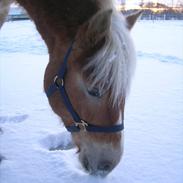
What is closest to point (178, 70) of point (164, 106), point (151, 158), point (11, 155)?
point (164, 106)

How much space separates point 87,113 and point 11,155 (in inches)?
45.1

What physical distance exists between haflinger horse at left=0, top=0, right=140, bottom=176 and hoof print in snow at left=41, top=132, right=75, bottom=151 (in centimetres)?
92

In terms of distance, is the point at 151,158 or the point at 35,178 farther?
the point at 151,158

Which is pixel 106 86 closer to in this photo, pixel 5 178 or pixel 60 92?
pixel 60 92

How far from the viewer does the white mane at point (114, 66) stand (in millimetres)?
1874

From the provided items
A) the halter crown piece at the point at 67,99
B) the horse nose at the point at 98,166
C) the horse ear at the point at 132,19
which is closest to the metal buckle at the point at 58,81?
the halter crown piece at the point at 67,99

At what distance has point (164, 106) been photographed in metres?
4.29

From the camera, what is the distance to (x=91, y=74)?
1.93 meters

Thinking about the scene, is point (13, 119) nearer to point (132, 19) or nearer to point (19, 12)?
point (19, 12)

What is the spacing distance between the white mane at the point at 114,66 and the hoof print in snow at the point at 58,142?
1.32 metres

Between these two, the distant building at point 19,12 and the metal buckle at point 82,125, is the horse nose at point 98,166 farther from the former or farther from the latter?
the distant building at point 19,12

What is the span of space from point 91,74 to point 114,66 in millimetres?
145

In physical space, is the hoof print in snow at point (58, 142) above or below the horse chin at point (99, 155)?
below

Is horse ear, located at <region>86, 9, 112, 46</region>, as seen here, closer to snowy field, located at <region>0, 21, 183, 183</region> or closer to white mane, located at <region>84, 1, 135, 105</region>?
white mane, located at <region>84, 1, 135, 105</region>
